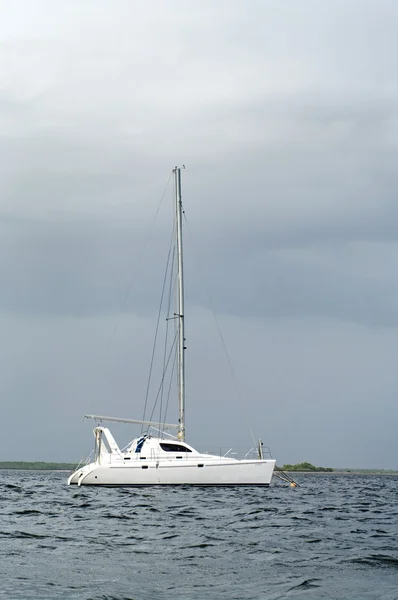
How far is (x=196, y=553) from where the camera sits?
1991 cm

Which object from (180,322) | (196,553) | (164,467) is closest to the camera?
(196,553)

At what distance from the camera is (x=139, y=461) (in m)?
50.4

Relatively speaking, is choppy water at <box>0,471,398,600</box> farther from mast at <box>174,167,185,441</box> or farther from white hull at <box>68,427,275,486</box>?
mast at <box>174,167,185,441</box>

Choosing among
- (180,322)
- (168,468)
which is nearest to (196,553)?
(168,468)

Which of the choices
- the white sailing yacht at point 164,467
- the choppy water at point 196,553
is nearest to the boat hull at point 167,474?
the white sailing yacht at point 164,467

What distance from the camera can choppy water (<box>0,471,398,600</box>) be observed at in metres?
14.7

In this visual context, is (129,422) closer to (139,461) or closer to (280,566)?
(139,461)

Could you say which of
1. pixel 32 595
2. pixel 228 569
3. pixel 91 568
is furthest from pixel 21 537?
pixel 32 595

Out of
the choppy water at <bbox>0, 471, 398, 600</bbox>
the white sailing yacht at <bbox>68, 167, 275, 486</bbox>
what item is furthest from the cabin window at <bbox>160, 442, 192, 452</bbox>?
the choppy water at <bbox>0, 471, 398, 600</bbox>

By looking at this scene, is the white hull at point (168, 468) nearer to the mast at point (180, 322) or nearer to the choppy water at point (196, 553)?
the mast at point (180, 322)

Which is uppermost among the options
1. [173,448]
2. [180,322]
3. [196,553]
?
[180,322]

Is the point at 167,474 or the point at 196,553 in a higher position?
the point at 167,474

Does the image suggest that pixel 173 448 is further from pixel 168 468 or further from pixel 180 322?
pixel 180 322

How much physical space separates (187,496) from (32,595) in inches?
1186
